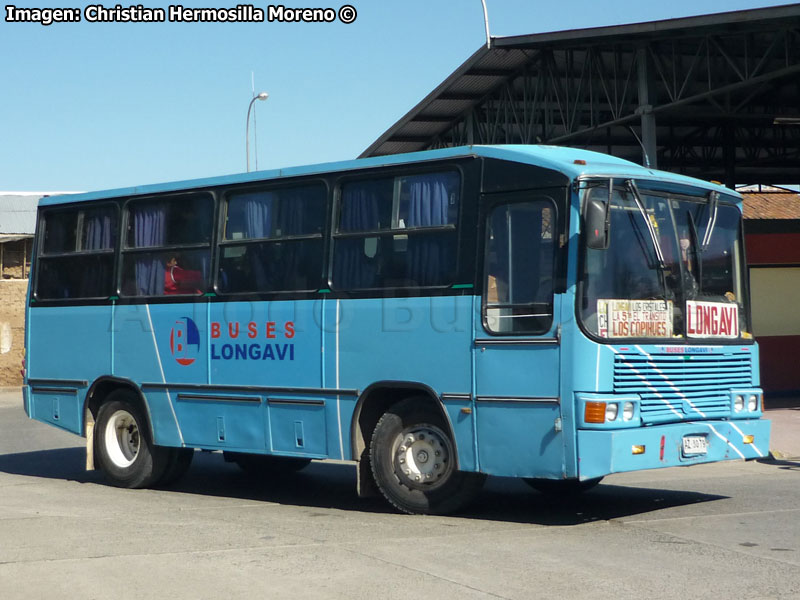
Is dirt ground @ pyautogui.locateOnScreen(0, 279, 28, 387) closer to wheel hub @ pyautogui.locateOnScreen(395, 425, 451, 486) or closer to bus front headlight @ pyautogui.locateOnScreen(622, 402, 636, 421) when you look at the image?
wheel hub @ pyautogui.locateOnScreen(395, 425, 451, 486)

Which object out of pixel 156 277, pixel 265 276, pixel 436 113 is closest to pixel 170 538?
Answer: pixel 265 276

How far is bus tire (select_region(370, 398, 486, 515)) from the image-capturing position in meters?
9.96

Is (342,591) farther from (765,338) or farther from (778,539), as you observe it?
(765,338)

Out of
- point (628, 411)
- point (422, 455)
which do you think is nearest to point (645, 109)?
point (422, 455)

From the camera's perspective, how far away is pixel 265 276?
11.4 meters

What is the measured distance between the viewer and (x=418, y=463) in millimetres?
10227

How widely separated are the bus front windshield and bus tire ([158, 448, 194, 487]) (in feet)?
17.7

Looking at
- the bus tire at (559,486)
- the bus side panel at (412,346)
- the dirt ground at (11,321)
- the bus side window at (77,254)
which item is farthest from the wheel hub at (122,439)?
the dirt ground at (11,321)

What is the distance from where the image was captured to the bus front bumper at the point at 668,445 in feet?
29.6

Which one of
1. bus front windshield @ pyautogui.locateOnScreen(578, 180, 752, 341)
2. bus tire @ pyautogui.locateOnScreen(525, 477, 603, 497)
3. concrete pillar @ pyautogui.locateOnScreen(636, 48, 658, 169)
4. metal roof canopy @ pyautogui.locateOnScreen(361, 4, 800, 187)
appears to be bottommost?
bus tire @ pyautogui.locateOnScreen(525, 477, 603, 497)

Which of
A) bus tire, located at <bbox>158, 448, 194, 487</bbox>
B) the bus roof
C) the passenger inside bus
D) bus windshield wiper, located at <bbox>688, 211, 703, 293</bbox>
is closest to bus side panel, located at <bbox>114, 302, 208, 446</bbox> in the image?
the passenger inside bus

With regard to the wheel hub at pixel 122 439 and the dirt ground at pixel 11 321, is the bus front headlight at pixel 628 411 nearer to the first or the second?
the wheel hub at pixel 122 439

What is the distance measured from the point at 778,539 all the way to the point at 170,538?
4410 mm

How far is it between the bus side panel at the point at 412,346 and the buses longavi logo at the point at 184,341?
72.7 inches
